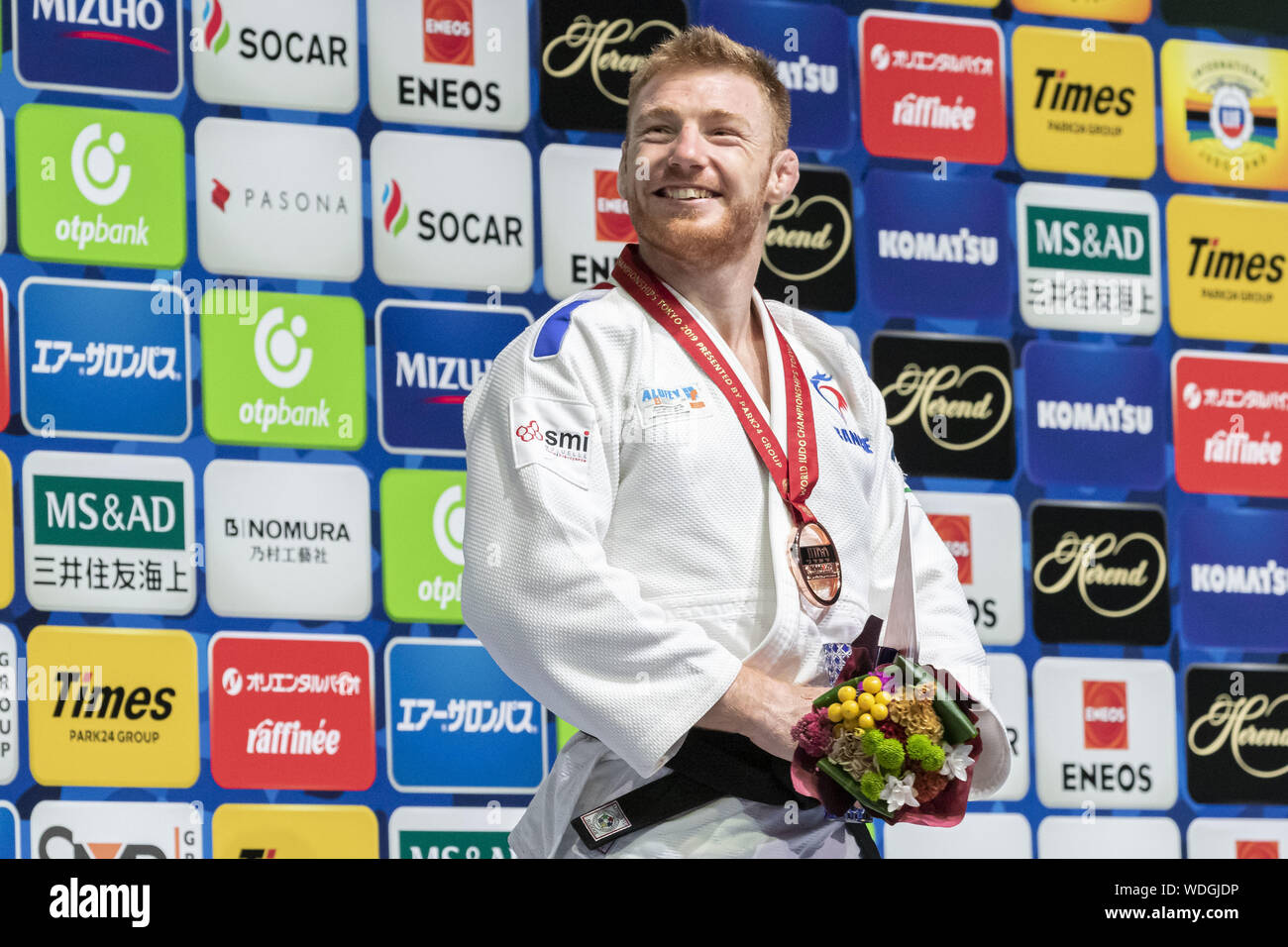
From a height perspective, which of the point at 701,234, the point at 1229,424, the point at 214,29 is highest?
the point at 214,29

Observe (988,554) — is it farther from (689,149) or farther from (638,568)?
(638,568)

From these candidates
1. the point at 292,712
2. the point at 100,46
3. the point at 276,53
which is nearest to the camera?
the point at 292,712

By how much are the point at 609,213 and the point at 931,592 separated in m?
1.94

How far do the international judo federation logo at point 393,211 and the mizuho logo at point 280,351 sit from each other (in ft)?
1.07

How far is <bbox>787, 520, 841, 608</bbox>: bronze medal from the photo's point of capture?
2.62 m

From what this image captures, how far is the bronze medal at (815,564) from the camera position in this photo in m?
2.62

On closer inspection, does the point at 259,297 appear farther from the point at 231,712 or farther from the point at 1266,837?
the point at 1266,837

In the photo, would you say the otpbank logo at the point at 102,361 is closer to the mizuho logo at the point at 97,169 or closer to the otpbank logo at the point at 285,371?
the otpbank logo at the point at 285,371

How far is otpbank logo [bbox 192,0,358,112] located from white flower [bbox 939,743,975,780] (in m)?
2.56

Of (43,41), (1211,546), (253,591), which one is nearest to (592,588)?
(253,591)

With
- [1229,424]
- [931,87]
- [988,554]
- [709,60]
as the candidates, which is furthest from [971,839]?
[709,60]

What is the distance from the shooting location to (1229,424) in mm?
4898

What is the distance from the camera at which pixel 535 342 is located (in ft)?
8.72

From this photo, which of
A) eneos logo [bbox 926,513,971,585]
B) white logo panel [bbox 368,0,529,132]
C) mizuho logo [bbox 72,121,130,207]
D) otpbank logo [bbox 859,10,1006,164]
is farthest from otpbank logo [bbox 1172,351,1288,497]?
mizuho logo [bbox 72,121,130,207]
